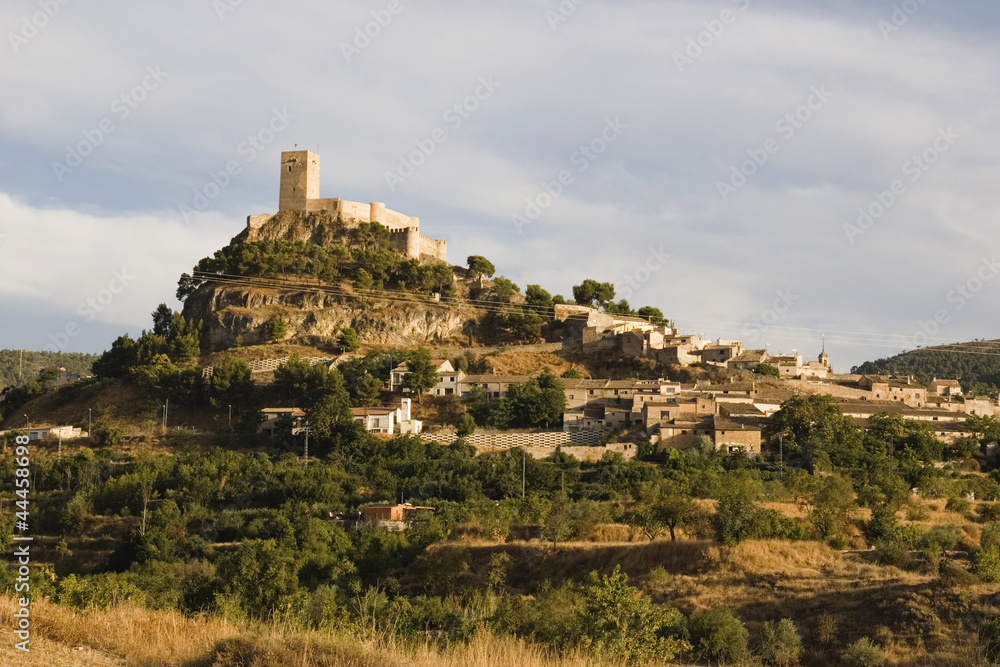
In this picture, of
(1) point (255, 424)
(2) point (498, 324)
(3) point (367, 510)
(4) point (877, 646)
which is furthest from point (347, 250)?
(4) point (877, 646)

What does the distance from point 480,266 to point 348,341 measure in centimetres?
1254

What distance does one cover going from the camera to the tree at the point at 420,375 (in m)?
45.0

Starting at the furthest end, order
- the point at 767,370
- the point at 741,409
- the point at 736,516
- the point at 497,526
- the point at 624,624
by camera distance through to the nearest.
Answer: the point at 767,370
the point at 741,409
the point at 497,526
the point at 736,516
the point at 624,624

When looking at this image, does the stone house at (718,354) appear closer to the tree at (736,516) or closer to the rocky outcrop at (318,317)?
the rocky outcrop at (318,317)

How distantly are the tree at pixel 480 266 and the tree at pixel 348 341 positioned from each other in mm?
11154

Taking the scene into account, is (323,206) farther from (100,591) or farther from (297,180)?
(100,591)

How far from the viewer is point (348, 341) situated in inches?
2053

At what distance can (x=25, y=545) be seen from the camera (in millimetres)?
31219

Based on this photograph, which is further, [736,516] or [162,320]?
[162,320]

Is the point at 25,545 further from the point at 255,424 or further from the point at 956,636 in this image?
the point at 956,636

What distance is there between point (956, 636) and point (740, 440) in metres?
21.6

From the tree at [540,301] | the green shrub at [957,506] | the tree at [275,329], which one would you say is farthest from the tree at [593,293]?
the green shrub at [957,506]

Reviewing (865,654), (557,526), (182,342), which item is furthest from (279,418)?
(865,654)

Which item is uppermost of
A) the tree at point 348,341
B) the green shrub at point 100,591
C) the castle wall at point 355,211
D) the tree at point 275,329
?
the castle wall at point 355,211
